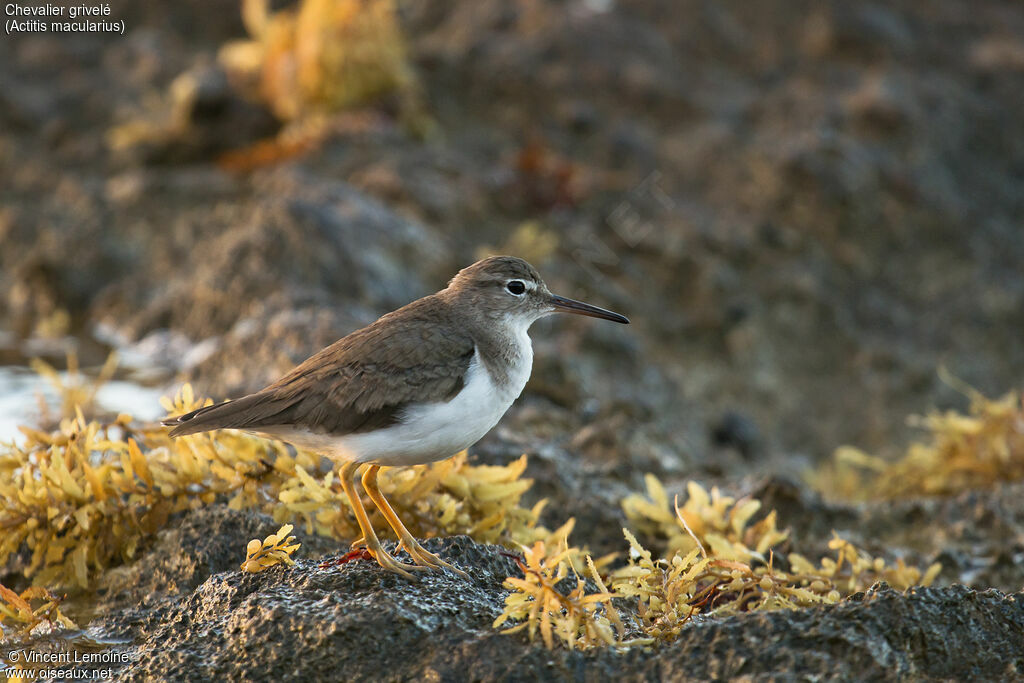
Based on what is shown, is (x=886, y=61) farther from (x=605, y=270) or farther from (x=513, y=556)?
(x=513, y=556)

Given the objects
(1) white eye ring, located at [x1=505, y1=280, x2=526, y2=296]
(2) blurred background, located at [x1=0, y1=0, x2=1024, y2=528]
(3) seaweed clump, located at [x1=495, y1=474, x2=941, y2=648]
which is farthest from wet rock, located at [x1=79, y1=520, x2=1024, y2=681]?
(2) blurred background, located at [x1=0, y1=0, x2=1024, y2=528]

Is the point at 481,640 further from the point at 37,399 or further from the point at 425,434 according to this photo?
the point at 37,399

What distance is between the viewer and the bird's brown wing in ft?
14.4

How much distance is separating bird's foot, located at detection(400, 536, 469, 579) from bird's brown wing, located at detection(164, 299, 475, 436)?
1.65 ft

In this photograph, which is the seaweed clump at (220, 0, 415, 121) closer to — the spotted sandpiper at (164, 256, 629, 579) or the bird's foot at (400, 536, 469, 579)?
the spotted sandpiper at (164, 256, 629, 579)

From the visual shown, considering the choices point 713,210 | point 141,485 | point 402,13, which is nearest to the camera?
point 141,485

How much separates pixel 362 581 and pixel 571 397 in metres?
4.04

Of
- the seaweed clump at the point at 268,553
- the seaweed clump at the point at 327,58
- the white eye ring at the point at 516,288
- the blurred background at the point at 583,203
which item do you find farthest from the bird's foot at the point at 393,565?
the seaweed clump at the point at 327,58

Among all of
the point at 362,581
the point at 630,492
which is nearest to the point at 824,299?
the point at 630,492

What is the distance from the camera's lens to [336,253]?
29.6 feet

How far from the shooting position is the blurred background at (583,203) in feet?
29.4

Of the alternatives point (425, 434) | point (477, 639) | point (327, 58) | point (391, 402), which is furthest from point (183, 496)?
point (327, 58)

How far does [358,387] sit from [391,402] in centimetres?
17

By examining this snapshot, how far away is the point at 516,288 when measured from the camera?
5273 millimetres
